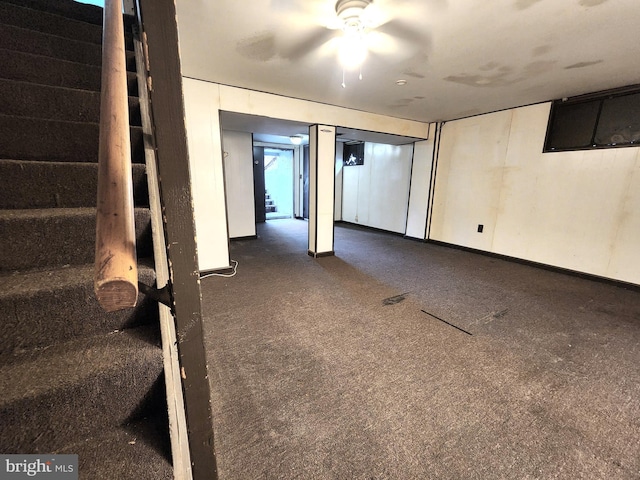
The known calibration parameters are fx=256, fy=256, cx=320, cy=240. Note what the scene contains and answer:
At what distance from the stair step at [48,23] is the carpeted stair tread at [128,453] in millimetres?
2328

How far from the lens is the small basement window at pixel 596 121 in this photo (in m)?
2.92

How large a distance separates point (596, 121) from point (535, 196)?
1.04m

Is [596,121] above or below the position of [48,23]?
below

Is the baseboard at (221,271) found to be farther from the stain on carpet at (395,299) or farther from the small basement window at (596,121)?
the small basement window at (596,121)

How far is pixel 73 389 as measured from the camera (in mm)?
695

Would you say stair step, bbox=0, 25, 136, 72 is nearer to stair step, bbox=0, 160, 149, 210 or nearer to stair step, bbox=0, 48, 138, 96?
stair step, bbox=0, 48, 138, 96

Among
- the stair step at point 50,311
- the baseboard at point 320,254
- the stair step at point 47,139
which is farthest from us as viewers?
the baseboard at point 320,254

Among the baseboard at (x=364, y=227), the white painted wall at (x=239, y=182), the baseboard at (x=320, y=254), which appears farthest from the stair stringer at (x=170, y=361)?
the baseboard at (x=364, y=227)

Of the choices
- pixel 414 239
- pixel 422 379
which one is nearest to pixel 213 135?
pixel 422 379

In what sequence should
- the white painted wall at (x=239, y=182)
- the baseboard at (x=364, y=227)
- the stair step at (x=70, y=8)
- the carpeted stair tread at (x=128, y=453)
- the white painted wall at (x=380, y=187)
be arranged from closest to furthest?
1. the carpeted stair tread at (x=128, y=453)
2. the stair step at (x=70, y=8)
3. the white painted wall at (x=239, y=182)
4. the white painted wall at (x=380, y=187)
5. the baseboard at (x=364, y=227)

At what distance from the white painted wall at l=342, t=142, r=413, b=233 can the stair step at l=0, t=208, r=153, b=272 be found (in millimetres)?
5419

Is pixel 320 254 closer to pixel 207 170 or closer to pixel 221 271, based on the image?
pixel 221 271

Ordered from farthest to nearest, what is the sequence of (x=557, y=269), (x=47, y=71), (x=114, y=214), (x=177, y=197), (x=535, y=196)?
(x=535, y=196), (x=557, y=269), (x=47, y=71), (x=177, y=197), (x=114, y=214)

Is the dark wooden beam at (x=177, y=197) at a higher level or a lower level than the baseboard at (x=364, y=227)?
higher
